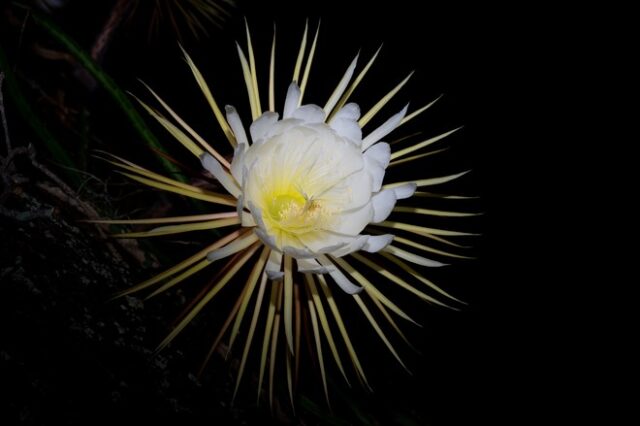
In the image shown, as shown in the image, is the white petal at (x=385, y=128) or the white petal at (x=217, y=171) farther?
the white petal at (x=385, y=128)

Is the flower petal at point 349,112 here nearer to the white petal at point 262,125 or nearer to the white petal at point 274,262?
the white petal at point 262,125

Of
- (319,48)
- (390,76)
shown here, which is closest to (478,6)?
(390,76)

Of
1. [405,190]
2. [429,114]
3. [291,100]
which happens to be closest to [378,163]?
[405,190]

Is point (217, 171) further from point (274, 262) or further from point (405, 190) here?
point (405, 190)

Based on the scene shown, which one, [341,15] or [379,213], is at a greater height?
[341,15]

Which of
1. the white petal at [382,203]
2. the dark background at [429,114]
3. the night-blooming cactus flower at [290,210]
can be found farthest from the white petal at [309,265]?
the dark background at [429,114]

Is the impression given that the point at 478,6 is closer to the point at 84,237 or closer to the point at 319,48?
the point at 319,48
